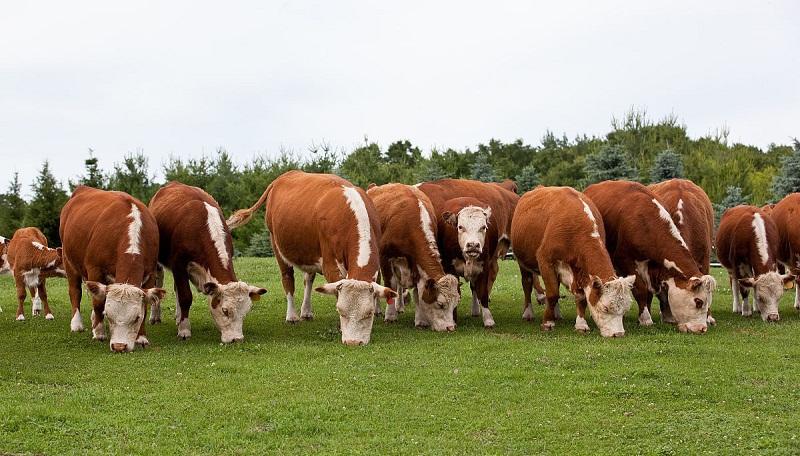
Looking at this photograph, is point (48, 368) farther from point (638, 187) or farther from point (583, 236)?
point (638, 187)

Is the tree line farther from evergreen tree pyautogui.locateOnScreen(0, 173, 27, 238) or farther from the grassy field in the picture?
the grassy field

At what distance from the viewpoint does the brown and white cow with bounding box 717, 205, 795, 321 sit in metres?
14.9

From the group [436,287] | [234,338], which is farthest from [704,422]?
[234,338]

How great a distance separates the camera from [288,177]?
55.6 ft

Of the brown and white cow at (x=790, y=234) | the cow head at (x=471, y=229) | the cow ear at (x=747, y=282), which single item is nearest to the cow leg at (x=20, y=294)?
the cow head at (x=471, y=229)

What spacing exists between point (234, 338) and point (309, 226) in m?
2.34

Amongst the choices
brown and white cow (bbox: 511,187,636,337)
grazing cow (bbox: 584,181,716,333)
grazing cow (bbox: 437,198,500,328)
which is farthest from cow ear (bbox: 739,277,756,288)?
grazing cow (bbox: 437,198,500,328)

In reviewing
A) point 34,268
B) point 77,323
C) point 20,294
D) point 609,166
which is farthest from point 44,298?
point 609,166

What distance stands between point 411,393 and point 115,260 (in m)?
5.39

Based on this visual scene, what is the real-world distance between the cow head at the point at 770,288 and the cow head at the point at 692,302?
1.71 m

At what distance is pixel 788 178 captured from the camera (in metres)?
30.4

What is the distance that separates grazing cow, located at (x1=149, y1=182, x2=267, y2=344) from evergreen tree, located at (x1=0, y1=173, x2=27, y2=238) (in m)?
24.4

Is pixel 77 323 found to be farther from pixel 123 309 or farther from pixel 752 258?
pixel 752 258

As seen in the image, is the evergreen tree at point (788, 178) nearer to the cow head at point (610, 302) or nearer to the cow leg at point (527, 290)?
the cow leg at point (527, 290)
